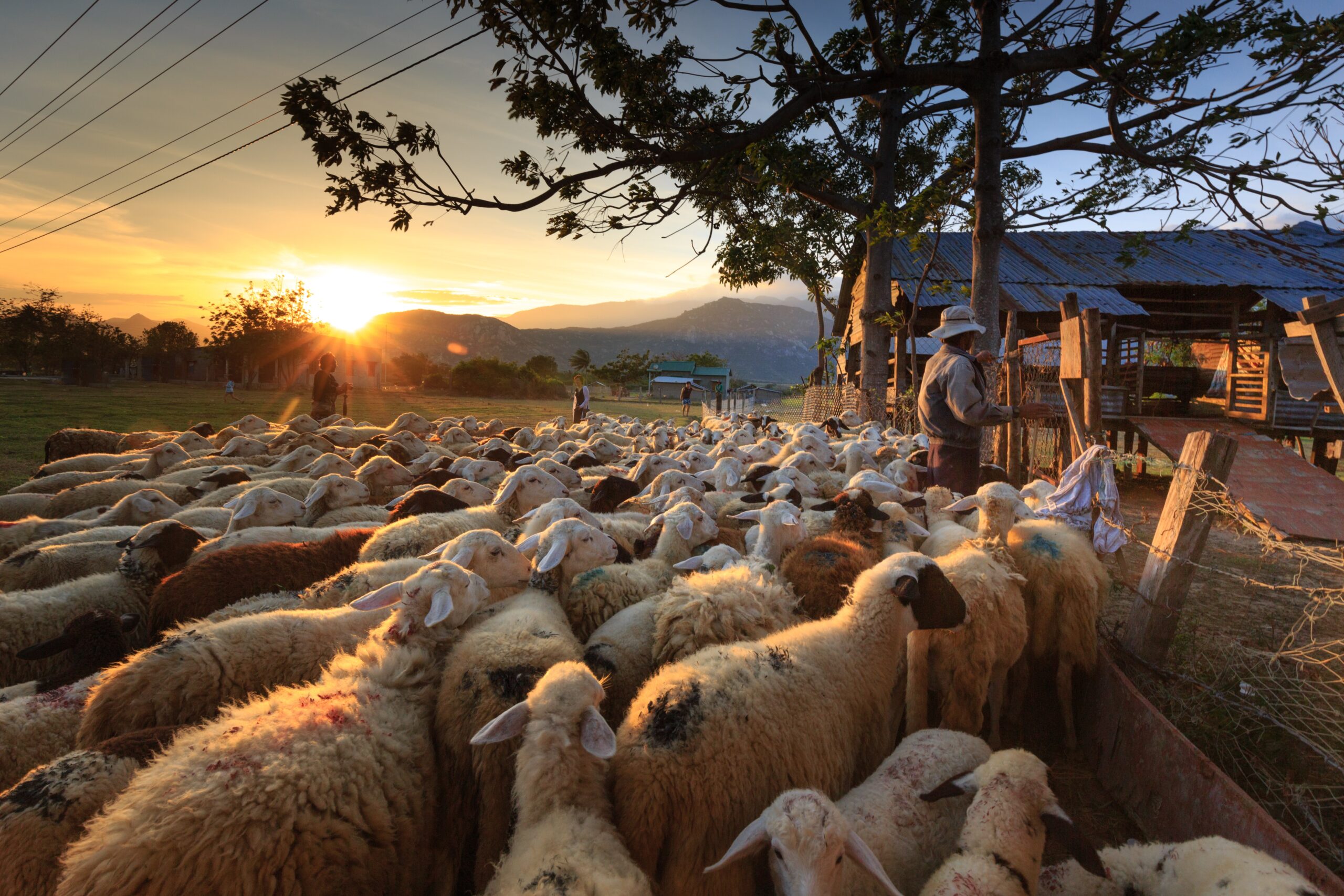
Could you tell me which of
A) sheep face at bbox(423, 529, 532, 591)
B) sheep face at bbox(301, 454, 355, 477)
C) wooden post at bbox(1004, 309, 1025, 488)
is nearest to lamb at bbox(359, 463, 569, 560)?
sheep face at bbox(423, 529, 532, 591)

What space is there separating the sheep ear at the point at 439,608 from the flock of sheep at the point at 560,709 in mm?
18

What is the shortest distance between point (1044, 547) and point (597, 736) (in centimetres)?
318

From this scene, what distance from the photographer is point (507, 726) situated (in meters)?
2.14

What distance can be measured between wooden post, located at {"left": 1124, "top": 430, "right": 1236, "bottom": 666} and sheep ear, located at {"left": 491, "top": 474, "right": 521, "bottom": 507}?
5.02m

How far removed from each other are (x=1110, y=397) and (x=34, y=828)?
612 inches

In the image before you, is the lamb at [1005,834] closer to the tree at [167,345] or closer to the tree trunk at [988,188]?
the tree trunk at [988,188]

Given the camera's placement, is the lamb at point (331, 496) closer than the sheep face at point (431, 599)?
No

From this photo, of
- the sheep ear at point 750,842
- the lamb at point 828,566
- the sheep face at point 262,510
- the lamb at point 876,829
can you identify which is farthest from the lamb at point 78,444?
the lamb at point 876,829

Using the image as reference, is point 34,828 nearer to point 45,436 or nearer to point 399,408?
point 45,436

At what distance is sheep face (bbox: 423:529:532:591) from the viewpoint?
357 centimetres

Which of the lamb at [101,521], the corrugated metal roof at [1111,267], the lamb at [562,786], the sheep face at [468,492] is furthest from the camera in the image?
the corrugated metal roof at [1111,267]

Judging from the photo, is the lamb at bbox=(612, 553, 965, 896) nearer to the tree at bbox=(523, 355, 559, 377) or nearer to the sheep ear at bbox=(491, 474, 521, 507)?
the sheep ear at bbox=(491, 474, 521, 507)

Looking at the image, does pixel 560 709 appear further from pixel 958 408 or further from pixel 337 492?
pixel 337 492

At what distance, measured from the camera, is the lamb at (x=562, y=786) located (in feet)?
5.83
